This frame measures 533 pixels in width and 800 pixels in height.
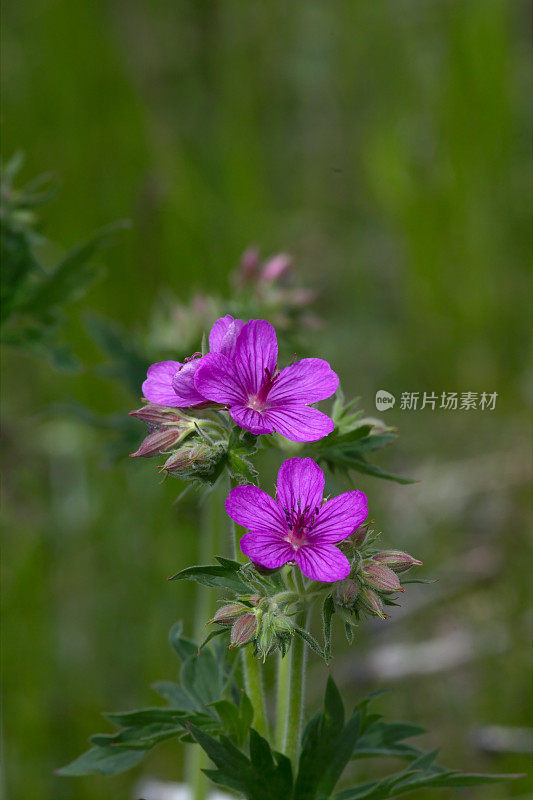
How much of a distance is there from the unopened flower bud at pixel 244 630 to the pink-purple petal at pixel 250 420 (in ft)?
1.02

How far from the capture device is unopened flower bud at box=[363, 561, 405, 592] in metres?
1.42

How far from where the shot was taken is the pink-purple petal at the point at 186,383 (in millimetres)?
1448

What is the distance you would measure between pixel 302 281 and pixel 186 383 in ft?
9.59

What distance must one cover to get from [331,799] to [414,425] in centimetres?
306

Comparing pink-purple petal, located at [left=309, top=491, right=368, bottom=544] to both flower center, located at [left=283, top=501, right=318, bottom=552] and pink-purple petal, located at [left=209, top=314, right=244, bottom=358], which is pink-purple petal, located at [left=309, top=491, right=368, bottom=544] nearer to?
flower center, located at [left=283, top=501, right=318, bottom=552]

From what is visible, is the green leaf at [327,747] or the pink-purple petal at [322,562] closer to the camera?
the pink-purple petal at [322,562]

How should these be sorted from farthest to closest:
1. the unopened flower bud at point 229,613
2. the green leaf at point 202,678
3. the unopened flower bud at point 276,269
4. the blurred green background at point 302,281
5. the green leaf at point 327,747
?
the blurred green background at point 302,281 < the unopened flower bud at point 276,269 < the green leaf at point 202,678 < the green leaf at point 327,747 < the unopened flower bud at point 229,613

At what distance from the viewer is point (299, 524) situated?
1421 millimetres

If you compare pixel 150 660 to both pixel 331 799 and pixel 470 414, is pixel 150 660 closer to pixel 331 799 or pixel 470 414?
pixel 331 799

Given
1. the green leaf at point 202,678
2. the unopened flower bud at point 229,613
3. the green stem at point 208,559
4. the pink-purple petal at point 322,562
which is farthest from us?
the green stem at point 208,559

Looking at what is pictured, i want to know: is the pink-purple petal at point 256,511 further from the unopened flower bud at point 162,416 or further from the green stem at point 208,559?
the green stem at point 208,559

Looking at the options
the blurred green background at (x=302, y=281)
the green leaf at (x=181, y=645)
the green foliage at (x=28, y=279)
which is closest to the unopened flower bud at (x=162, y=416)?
the green leaf at (x=181, y=645)

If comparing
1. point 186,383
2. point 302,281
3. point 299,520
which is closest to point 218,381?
point 186,383

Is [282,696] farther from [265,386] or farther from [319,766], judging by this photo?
[265,386]
